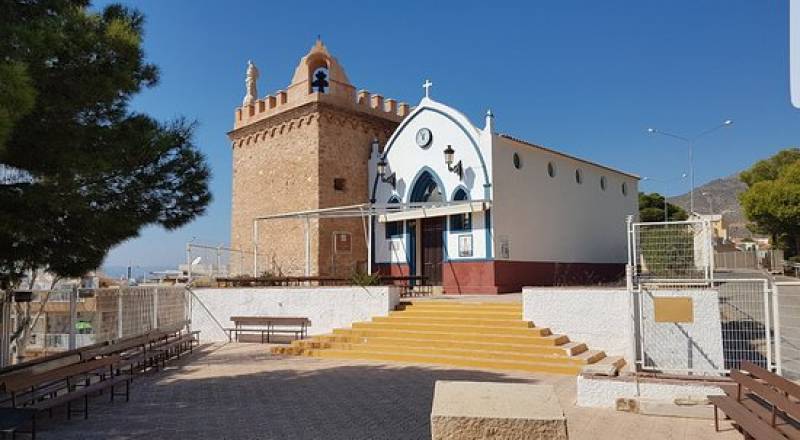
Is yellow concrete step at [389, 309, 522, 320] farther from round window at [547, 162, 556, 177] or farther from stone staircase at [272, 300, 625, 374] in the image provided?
round window at [547, 162, 556, 177]

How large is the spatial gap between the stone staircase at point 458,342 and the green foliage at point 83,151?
5.13 meters

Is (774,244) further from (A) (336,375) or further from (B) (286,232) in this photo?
(A) (336,375)

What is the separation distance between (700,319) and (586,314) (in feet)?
8.39

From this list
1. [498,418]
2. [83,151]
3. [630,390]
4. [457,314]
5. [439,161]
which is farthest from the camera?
[439,161]

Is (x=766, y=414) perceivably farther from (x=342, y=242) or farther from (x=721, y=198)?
(x=721, y=198)

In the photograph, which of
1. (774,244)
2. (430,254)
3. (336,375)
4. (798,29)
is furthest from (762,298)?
(774,244)

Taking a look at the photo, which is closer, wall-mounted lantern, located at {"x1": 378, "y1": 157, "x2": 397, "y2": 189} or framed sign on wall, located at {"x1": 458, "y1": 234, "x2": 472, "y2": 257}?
framed sign on wall, located at {"x1": 458, "y1": 234, "x2": 472, "y2": 257}

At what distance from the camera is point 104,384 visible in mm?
8133

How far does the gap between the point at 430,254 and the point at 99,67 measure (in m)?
12.6

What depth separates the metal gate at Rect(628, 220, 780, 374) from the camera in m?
7.69

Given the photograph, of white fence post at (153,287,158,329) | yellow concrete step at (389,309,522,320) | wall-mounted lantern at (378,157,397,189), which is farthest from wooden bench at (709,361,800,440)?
wall-mounted lantern at (378,157,397,189)

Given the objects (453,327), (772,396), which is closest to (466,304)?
(453,327)

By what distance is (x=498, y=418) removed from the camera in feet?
10.0

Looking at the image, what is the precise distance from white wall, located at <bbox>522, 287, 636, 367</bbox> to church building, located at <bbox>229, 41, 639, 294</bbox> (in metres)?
4.79
